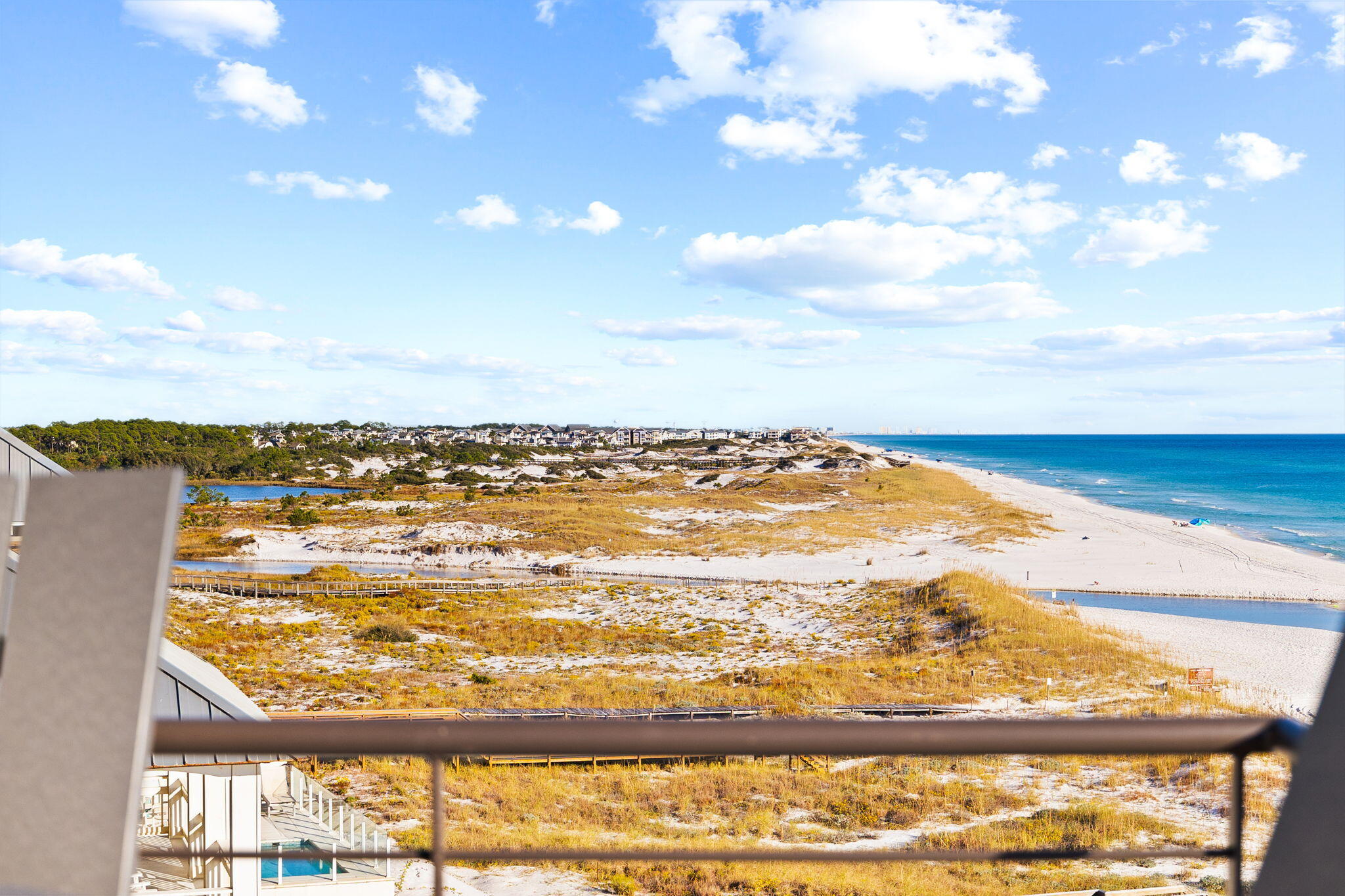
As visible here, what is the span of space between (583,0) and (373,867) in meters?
12.4

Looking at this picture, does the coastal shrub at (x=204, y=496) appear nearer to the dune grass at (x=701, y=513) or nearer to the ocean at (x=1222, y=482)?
the dune grass at (x=701, y=513)

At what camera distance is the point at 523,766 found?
1260 cm

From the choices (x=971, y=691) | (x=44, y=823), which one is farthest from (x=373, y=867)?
(x=971, y=691)

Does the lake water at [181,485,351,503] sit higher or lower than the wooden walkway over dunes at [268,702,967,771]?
lower

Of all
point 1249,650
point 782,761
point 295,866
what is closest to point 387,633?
point 782,761

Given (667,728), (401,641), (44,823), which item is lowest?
(401,641)

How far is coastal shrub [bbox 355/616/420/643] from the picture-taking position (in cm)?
2258

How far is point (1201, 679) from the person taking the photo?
16578 mm

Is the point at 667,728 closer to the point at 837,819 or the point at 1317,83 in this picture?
the point at 837,819

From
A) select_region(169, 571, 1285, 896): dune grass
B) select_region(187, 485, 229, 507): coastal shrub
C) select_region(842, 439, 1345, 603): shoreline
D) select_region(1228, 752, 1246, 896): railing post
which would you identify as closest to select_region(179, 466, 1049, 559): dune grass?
select_region(187, 485, 229, 507): coastal shrub

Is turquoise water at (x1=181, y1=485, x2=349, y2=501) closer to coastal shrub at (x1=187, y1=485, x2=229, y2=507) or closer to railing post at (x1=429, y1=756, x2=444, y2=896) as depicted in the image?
coastal shrub at (x1=187, y1=485, x2=229, y2=507)

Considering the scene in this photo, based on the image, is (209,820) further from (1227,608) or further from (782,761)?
(1227,608)

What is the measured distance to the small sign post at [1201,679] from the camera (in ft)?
54.0

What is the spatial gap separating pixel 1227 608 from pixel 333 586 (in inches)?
1272
